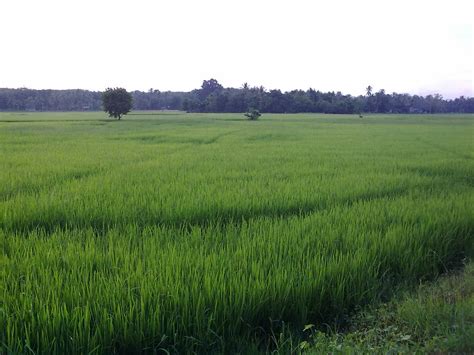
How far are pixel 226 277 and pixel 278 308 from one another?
1.40ft

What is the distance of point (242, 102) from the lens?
83.4 metres

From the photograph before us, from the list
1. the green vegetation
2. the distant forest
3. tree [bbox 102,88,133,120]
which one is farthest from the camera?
the distant forest

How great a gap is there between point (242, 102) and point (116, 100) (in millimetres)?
39419

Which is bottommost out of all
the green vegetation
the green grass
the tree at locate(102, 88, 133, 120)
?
the green vegetation

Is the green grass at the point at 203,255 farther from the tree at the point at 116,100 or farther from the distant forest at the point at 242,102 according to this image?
the distant forest at the point at 242,102

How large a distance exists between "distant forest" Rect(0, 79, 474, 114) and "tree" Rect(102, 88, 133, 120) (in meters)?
21.8

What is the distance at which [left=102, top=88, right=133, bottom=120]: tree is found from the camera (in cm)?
4850

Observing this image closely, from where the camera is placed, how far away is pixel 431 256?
385 centimetres

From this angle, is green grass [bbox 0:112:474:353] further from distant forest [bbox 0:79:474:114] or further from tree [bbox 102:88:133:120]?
distant forest [bbox 0:79:474:114]

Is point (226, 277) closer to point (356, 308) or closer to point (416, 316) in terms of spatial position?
point (356, 308)

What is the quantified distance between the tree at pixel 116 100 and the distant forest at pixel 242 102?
2184cm

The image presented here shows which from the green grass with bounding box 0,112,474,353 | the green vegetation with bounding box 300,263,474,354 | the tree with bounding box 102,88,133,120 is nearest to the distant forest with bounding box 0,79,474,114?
the tree with bounding box 102,88,133,120

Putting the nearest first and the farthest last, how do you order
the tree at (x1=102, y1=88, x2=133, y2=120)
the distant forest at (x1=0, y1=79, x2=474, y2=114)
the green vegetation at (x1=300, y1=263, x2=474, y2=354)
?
1. the green vegetation at (x1=300, y1=263, x2=474, y2=354)
2. the tree at (x1=102, y1=88, x2=133, y2=120)
3. the distant forest at (x1=0, y1=79, x2=474, y2=114)

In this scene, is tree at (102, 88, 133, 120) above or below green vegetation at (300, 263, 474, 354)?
above
